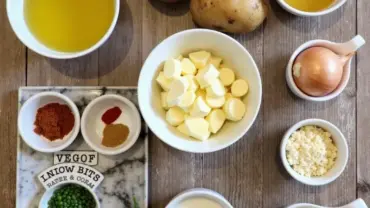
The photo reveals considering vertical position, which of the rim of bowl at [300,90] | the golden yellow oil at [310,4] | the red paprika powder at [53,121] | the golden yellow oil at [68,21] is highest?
the golden yellow oil at [310,4]

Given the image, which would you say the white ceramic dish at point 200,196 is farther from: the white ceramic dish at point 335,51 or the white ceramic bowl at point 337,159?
the white ceramic dish at point 335,51

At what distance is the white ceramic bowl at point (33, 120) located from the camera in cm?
100

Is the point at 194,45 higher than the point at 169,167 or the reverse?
higher

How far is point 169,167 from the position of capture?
1047 mm

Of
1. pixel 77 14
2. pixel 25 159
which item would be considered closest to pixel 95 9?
pixel 77 14

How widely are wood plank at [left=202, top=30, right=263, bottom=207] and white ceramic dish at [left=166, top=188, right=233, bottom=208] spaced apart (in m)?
0.04

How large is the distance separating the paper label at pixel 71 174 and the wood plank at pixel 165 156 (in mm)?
118

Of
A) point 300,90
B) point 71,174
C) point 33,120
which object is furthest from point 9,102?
point 300,90

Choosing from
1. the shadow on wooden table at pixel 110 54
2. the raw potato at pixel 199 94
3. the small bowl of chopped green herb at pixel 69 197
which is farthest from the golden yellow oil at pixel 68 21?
the small bowl of chopped green herb at pixel 69 197

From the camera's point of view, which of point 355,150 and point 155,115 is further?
point 355,150

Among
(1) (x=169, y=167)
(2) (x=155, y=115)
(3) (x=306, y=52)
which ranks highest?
(3) (x=306, y=52)

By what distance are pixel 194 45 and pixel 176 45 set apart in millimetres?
37

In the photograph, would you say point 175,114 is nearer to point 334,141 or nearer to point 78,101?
point 78,101

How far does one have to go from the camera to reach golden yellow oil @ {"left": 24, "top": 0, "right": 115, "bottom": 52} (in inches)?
38.9
